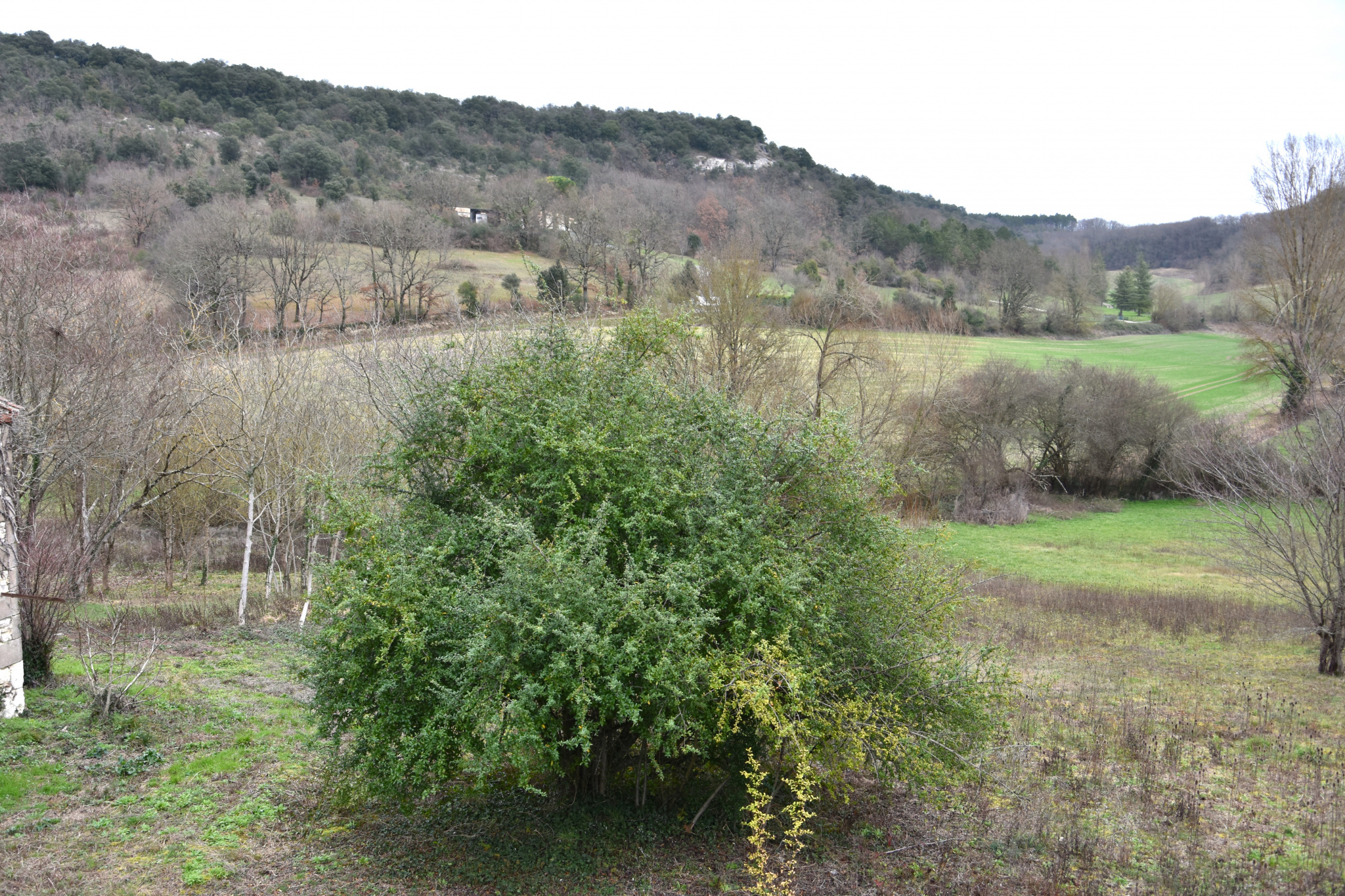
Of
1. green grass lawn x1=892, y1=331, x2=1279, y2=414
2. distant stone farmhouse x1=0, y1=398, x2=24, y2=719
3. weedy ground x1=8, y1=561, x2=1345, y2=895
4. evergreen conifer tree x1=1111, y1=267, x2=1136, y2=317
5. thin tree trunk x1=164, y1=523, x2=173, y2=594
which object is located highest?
evergreen conifer tree x1=1111, y1=267, x2=1136, y2=317

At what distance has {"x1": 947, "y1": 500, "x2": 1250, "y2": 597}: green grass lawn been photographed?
2311 centimetres

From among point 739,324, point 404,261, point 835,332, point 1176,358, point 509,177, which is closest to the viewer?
point 739,324

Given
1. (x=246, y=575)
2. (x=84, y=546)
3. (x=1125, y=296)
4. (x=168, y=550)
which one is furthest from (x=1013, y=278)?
(x=84, y=546)

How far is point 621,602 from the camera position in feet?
22.6

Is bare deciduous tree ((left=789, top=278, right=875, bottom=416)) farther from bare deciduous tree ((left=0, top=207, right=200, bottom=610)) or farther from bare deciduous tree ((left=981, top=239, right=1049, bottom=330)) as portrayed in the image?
bare deciduous tree ((left=981, top=239, right=1049, bottom=330))

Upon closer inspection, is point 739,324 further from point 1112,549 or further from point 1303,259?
point 1303,259

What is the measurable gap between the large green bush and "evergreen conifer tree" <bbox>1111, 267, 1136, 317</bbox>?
66.9m

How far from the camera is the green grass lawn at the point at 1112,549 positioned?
75.8 feet

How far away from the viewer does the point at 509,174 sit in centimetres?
6606

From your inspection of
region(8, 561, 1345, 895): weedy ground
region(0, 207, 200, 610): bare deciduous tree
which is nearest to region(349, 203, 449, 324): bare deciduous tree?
region(0, 207, 200, 610): bare deciduous tree

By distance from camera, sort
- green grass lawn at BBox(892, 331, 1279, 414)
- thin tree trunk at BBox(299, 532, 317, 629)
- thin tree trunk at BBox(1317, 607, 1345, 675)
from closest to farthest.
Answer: thin tree trunk at BBox(299, 532, 317, 629) → thin tree trunk at BBox(1317, 607, 1345, 675) → green grass lawn at BBox(892, 331, 1279, 414)

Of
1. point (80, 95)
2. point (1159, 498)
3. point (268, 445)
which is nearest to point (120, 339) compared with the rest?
point (268, 445)

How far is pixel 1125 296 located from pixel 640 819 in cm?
7012

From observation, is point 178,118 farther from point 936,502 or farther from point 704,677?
point 704,677
